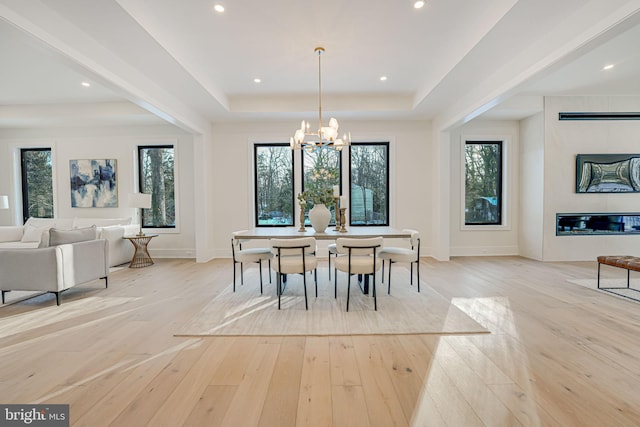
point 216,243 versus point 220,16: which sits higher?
point 220,16

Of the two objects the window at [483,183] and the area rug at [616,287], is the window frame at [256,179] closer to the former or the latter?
the window at [483,183]

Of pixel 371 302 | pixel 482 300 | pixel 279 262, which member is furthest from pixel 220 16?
pixel 482 300

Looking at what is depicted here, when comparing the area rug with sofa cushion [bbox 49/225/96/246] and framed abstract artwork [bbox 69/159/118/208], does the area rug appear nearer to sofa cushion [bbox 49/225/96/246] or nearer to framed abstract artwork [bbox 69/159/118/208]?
sofa cushion [bbox 49/225/96/246]

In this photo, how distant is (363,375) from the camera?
77.5 inches

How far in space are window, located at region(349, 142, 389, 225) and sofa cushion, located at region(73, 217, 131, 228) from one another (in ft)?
15.4

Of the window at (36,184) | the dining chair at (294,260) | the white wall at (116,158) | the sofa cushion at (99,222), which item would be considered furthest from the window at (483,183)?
the window at (36,184)

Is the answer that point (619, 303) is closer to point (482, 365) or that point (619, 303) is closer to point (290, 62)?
point (482, 365)

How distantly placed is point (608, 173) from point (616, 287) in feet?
9.18

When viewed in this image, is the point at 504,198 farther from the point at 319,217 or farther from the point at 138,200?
the point at 138,200

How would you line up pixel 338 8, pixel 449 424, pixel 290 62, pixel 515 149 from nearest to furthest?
pixel 449 424 → pixel 338 8 → pixel 290 62 → pixel 515 149

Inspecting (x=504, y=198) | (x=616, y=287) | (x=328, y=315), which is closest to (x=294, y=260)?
(x=328, y=315)

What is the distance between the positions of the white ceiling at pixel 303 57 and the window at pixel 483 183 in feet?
2.77

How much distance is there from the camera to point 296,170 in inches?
246

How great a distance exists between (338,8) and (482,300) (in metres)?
3.51
